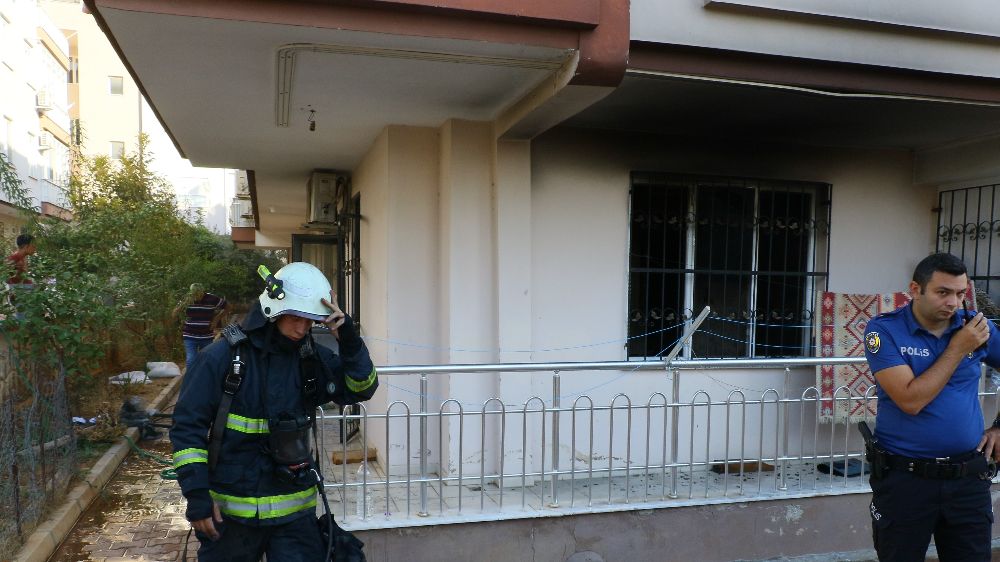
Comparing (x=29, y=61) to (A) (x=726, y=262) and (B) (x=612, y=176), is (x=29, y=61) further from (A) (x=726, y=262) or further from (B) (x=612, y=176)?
(A) (x=726, y=262)

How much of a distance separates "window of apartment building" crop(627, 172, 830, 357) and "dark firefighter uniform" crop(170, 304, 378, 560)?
3.13 metres

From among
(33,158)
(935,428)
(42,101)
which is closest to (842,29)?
(935,428)

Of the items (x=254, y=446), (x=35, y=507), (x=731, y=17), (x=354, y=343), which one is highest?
(x=731, y=17)

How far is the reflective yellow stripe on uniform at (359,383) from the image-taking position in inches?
117

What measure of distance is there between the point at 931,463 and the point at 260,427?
2.78 meters

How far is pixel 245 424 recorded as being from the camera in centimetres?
270

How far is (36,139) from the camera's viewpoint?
24188 millimetres

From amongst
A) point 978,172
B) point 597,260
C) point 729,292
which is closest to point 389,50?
point 597,260

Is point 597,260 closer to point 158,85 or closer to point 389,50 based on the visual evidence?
point 389,50

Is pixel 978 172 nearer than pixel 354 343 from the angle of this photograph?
No

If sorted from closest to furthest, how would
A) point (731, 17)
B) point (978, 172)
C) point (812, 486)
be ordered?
point (731, 17), point (812, 486), point (978, 172)

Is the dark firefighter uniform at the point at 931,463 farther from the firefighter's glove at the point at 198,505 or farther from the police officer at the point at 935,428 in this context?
the firefighter's glove at the point at 198,505

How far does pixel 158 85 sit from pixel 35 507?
9.20 ft

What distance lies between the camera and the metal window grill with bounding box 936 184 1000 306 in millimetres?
5832
